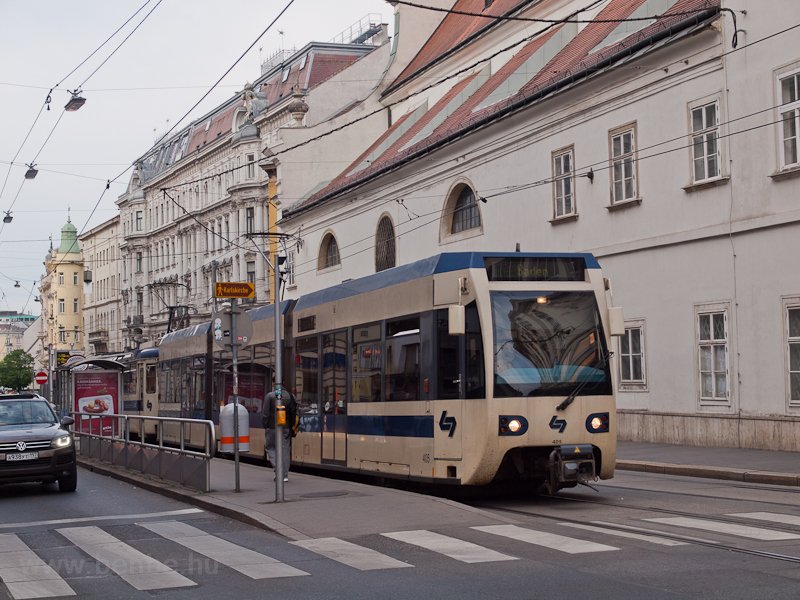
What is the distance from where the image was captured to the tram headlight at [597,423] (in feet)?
49.9

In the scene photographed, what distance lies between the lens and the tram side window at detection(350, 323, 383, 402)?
17703mm

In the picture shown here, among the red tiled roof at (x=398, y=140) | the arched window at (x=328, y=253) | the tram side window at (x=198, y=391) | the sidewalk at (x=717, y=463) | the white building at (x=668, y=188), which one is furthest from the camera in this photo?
the arched window at (x=328, y=253)

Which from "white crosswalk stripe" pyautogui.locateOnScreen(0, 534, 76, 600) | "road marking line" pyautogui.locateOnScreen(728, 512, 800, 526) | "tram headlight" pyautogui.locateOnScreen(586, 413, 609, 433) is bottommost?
"white crosswalk stripe" pyautogui.locateOnScreen(0, 534, 76, 600)

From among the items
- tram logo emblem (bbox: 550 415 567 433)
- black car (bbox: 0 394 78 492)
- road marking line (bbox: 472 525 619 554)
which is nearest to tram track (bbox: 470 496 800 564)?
road marking line (bbox: 472 525 619 554)

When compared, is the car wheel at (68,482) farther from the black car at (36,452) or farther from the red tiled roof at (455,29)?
the red tiled roof at (455,29)

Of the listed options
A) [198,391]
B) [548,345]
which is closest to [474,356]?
[548,345]

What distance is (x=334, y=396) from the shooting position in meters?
19.5

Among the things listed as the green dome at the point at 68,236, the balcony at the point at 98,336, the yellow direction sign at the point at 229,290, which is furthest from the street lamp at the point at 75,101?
the green dome at the point at 68,236

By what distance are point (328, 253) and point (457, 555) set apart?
135ft

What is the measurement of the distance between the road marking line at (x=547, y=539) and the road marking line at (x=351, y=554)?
1475 millimetres

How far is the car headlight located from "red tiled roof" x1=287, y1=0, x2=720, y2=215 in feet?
51.0

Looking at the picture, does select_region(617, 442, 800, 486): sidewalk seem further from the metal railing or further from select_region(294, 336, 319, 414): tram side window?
the metal railing

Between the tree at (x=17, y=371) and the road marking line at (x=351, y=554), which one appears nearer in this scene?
the road marking line at (x=351, y=554)

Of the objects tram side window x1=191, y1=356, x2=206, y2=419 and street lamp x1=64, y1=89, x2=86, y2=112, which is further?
tram side window x1=191, y1=356, x2=206, y2=419
